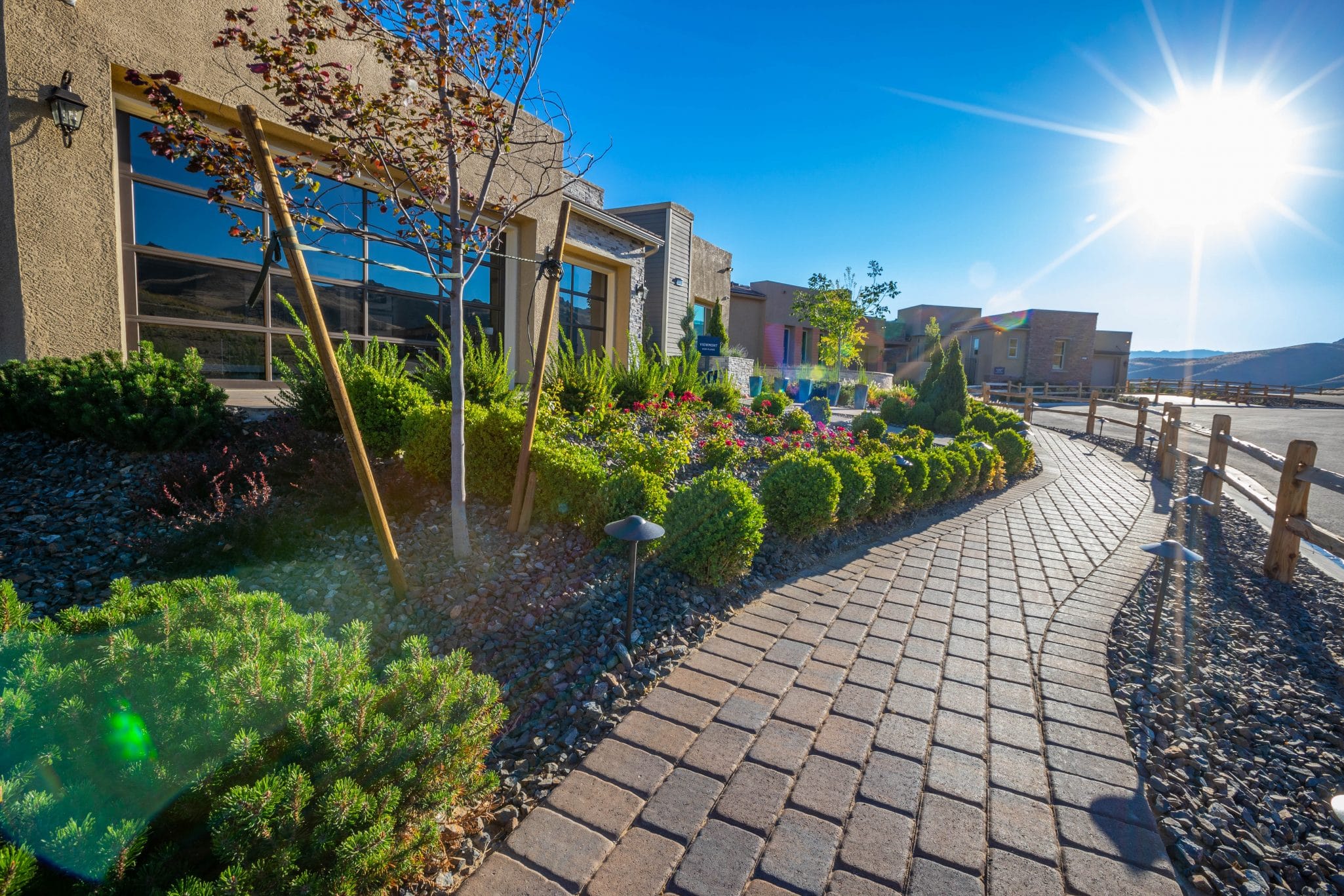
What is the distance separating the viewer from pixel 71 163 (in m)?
4.89

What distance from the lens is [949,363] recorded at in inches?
489

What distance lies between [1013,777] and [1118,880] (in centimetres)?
42

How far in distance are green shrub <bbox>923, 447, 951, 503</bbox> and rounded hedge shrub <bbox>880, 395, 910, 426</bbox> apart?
6.99 meters

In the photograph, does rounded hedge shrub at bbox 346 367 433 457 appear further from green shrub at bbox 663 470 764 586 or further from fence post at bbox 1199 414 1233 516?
fence post at bbox 1199 414 1233 516

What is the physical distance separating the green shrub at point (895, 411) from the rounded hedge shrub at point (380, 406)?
10734 millimetres

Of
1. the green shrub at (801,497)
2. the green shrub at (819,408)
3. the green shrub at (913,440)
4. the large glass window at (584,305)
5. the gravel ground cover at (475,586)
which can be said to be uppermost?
the large glass window at (584,305)

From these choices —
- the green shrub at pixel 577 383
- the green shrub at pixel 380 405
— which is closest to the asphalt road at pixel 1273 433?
the green shrub at pixel 577 383

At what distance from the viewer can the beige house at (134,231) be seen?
4664 mm

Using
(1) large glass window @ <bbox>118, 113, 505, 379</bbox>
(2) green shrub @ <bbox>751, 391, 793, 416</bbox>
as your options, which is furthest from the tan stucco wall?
(2) green shrub @ <bbox>751, 391, 793, 416</bbox>

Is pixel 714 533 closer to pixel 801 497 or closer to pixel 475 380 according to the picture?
pixel 801 497

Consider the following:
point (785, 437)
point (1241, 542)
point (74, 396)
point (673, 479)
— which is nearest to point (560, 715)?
point (673, 479)

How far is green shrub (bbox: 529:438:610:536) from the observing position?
362cm

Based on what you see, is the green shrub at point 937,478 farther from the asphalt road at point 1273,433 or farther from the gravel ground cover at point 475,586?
the asphalt road at point 1273,433

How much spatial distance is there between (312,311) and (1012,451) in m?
8.50
